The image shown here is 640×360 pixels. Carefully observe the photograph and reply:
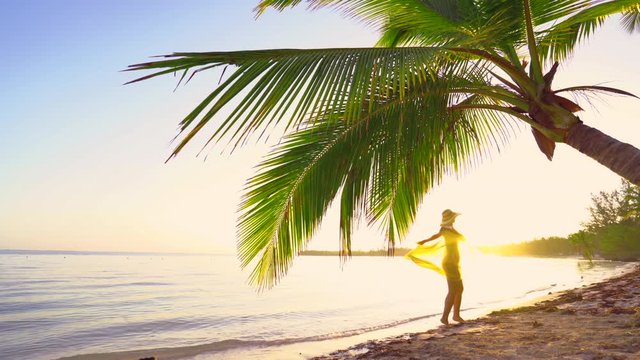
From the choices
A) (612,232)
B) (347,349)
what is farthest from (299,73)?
(612,232)

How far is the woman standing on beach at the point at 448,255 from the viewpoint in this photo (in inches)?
289

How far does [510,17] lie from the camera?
3.71 m

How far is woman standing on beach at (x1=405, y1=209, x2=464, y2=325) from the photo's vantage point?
7352 millimetres

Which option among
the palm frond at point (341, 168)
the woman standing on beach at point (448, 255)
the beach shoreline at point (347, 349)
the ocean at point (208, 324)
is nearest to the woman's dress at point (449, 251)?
the woman standing on beach at point (448, 255)

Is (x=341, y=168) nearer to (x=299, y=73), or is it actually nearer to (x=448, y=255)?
(x=299, y=73)

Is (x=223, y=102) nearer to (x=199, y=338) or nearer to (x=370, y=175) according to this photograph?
(x=370, y=175)

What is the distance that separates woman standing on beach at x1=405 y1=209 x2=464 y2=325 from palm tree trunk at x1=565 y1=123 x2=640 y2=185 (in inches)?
179

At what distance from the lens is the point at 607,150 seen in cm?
286

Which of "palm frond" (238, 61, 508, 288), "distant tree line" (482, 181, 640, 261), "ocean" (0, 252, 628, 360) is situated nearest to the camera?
"palm frond" (238, 61, 508, 288)

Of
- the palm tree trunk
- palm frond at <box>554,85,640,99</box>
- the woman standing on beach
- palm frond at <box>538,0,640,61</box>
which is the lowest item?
the woman standing on beach

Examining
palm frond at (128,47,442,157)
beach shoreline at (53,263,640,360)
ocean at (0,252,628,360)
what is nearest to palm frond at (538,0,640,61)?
palm frond at (128,47,442,157)

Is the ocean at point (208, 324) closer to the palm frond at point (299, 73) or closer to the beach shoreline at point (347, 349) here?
the beach shoreline at point (347, 349)

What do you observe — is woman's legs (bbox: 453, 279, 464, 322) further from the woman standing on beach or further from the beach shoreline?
the beach shoreline

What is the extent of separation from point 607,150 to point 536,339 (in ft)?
10.5
